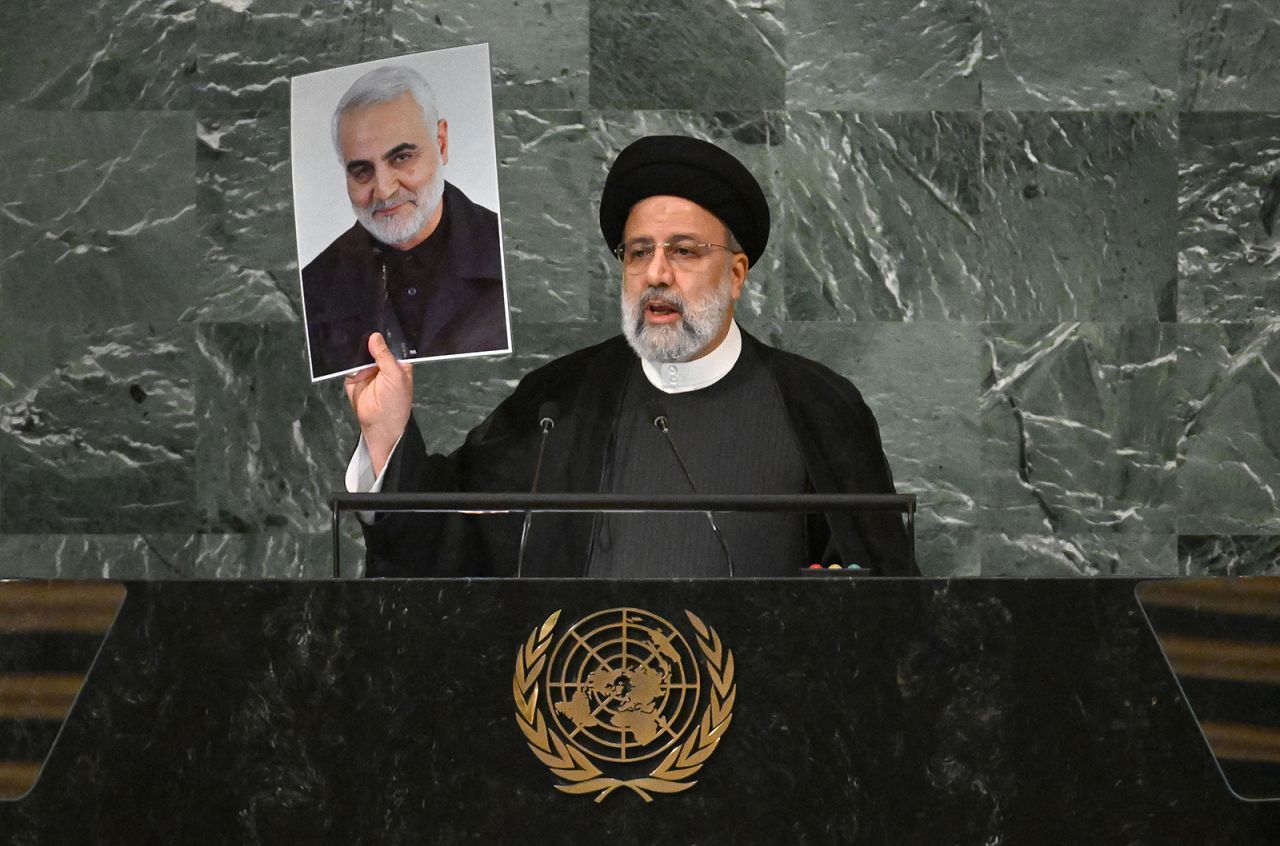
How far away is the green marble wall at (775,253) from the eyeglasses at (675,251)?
93 centimetres

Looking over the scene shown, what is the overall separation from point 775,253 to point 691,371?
101 centimetres

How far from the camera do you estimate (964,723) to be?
2.68 m

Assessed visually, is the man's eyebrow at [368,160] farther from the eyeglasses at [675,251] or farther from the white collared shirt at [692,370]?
the white collared shirt at [692,370]

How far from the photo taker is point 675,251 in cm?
→ 432

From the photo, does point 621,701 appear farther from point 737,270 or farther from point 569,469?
point 737,270

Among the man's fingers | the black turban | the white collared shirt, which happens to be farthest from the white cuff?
the black turban

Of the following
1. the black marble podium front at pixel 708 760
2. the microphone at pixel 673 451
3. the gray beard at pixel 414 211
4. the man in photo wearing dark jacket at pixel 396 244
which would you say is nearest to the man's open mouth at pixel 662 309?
the microphone at pixel 673 451

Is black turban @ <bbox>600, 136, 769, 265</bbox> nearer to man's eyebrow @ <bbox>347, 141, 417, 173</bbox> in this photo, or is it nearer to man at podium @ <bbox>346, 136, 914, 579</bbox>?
man at podium @ <bbox>346, 136, 914, 579</bbox>

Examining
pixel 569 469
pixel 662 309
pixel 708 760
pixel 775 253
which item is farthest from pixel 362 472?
pixel 775 253

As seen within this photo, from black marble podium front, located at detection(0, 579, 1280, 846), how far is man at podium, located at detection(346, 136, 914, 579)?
1025mm

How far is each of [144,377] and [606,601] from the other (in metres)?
3.05

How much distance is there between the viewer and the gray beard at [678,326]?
4.32 m

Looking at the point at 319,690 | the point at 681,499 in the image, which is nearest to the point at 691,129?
the point at 681,499

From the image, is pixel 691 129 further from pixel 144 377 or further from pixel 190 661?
pixel 190 661
